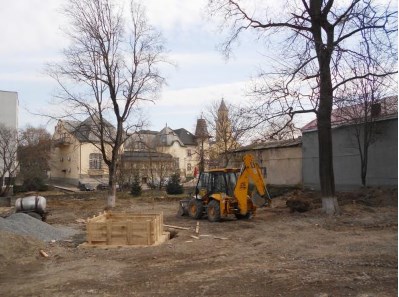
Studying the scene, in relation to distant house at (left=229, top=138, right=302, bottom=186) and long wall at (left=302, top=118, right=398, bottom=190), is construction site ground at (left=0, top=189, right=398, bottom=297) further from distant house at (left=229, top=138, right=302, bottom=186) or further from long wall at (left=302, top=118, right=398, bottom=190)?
distant house at (left=229, top=138, right=302, bottom=186)

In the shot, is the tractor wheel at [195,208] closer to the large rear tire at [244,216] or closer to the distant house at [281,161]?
the large rear tire at [244,216]

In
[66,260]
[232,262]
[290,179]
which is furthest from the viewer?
[290,179]

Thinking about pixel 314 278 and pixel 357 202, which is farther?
pixel 357 202

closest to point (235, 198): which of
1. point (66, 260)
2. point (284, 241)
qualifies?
point (284, 241)

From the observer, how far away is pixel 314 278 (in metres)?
8.50

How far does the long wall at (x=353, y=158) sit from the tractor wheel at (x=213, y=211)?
33.4 ft

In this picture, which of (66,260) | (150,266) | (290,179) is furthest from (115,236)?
(290,179)

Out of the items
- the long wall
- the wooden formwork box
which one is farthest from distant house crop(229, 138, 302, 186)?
the wooden formwork box

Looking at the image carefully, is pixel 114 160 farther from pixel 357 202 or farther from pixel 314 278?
pixel 314 278

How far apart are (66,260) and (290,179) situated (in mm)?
25272

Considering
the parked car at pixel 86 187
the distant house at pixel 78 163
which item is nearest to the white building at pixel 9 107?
the distant house at pixel 78 163

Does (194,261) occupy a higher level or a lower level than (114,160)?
lower

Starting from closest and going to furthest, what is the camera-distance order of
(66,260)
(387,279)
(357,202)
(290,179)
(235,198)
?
(387,279)
(66,260)
(235,198)
(357,202)
(290,179)

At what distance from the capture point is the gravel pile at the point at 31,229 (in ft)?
48.3
